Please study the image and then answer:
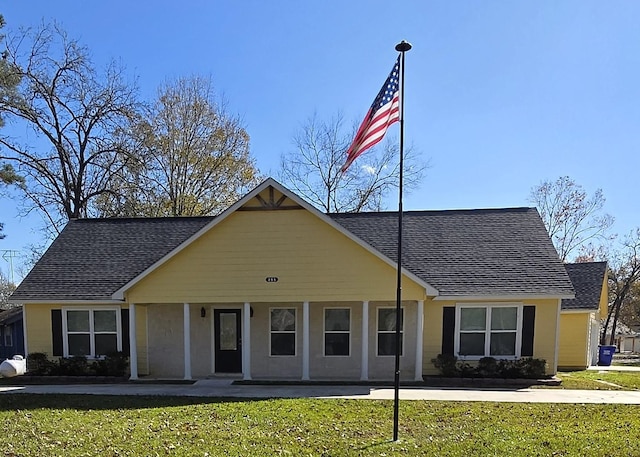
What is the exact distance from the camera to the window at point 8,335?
22281mm

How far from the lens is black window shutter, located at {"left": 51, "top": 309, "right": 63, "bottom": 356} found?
12.7 metres

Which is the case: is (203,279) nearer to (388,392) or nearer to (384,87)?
(388,392)

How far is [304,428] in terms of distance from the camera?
7.12m

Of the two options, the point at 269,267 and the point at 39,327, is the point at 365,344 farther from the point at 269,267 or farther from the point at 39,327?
the point at 39,327

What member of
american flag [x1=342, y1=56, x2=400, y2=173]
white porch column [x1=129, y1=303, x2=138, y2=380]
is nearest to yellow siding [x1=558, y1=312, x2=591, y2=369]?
american flag [x1=342, y1=56, x2=400, y2=173]

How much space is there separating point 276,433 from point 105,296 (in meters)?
8.33

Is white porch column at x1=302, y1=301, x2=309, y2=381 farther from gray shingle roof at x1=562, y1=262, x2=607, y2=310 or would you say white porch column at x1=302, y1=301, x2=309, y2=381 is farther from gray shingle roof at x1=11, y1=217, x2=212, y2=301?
gray shingle roof at x1=562, y1=262, x2=607, y2=310

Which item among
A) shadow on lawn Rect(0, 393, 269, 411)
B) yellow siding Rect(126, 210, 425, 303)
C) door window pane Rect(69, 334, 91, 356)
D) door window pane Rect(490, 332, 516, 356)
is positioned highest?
yellow siding Rect(126, 210, 425, 303)

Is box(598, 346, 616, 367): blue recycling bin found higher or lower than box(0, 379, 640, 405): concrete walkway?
higher

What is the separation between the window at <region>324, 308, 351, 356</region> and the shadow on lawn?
3511 mm

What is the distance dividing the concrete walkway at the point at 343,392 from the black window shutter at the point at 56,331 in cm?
148

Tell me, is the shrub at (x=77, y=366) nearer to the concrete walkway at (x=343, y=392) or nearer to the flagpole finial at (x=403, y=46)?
the concrete walkway at (x=343, y=392)

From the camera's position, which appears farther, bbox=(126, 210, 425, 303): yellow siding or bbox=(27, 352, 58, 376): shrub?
bbox=(27, 352, 58, 376): shrub

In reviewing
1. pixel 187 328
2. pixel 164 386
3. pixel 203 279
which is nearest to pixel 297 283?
pixel 203 279
